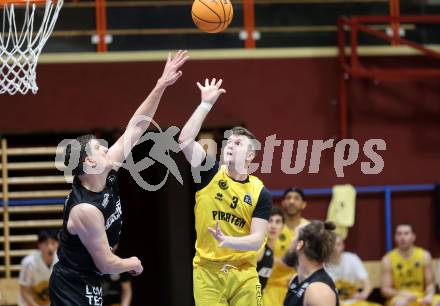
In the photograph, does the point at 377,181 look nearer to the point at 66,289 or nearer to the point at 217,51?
the point at 217,51

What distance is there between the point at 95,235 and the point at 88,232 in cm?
5

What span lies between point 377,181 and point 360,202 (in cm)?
33

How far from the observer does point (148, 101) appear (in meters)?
6.11

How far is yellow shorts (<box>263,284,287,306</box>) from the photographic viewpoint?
356 inches

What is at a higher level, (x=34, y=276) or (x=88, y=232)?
(x=88, y=232)

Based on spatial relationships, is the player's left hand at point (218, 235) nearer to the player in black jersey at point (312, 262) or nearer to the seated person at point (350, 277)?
the player in black jersey at point (312, 262)

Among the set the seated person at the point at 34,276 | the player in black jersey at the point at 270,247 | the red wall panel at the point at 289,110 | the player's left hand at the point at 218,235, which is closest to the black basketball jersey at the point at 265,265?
the player in black jersey at the point at 270,247

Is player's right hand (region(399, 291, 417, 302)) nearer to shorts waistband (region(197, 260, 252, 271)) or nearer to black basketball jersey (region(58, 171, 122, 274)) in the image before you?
shorts waistband (region(197, 260, 252, 271))

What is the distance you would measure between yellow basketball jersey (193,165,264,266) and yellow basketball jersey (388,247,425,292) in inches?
176

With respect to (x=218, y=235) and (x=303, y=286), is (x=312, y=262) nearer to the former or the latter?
(x=303, y=286)

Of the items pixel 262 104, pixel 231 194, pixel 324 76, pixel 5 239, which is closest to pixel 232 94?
pixel 262 104

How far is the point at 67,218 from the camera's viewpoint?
5469mm

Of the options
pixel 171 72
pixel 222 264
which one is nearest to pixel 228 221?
pixel 222 264

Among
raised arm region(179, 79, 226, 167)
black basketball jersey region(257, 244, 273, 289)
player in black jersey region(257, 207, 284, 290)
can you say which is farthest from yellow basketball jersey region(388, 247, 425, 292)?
raised arm region(179, 79, 226, 167)
